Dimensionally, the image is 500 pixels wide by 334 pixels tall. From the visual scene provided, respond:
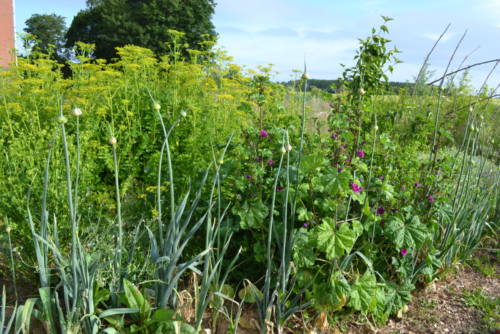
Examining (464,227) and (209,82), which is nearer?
(464,227)

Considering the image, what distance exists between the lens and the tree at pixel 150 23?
65.8ft

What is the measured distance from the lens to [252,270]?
210 centimetres

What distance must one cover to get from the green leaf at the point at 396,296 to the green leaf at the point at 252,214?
0.97 metres

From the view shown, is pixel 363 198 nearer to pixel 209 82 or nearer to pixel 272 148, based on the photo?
pixel 272 148

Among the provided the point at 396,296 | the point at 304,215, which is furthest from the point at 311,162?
the point at 396,296

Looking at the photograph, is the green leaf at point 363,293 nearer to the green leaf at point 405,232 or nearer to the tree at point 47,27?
the green leaf at point 405,232

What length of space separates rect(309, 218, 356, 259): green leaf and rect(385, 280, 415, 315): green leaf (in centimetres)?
67

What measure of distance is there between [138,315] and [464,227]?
→ 2.48 meters

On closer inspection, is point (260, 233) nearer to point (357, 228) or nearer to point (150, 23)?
point (357, 228)

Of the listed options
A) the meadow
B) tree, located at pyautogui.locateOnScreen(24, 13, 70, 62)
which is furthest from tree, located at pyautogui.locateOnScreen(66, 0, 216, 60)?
the meadow

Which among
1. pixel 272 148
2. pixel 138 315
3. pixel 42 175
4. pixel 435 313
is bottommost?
pixel 435 313

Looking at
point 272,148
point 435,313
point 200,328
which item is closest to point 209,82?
point 272,148

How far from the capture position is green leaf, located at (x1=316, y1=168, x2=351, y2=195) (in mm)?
1604

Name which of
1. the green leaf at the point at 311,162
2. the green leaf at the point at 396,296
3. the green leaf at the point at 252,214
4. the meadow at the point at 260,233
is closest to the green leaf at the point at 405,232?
the meadow at the point at 260,233
